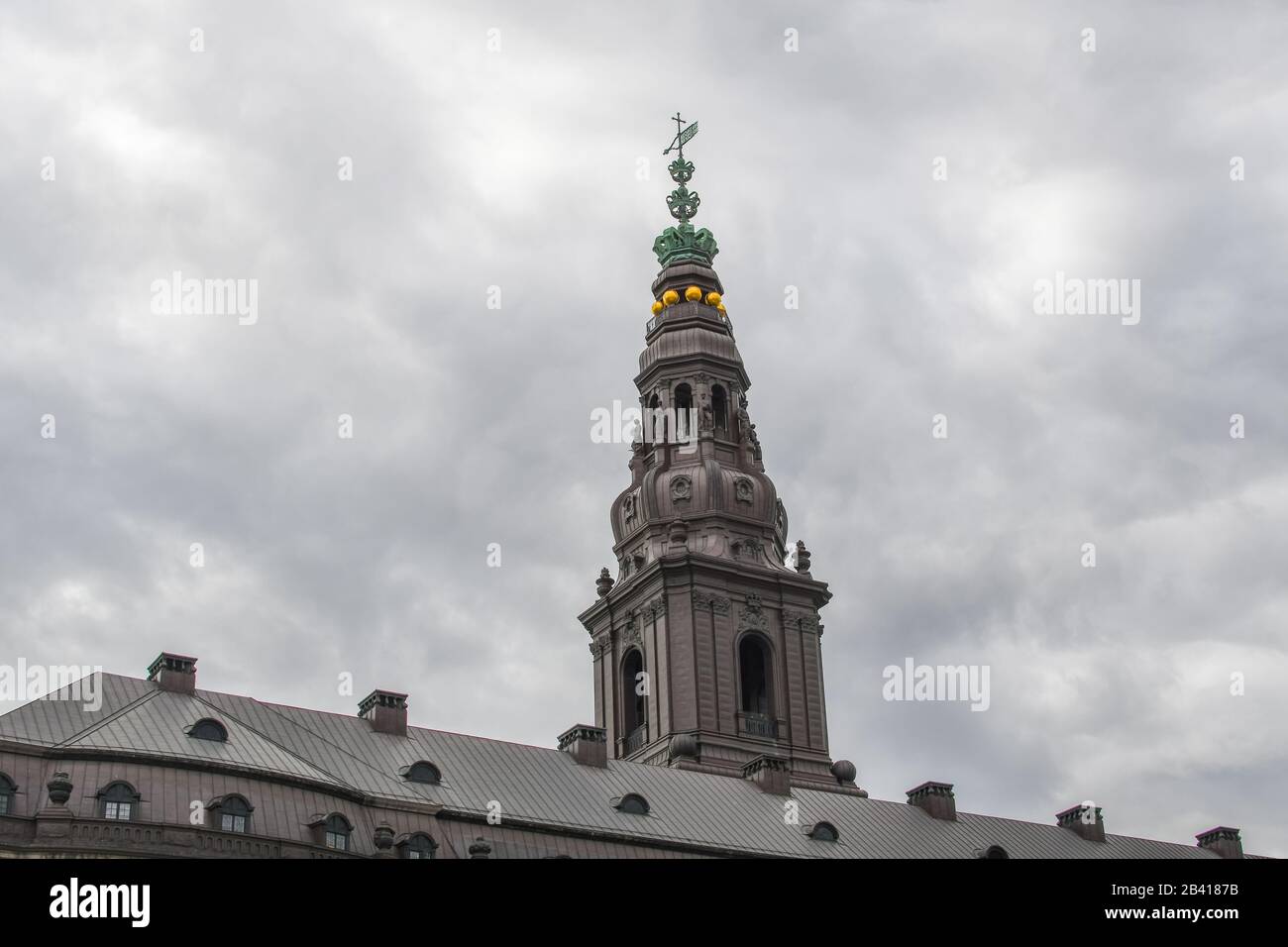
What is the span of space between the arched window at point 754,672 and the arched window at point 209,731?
143 ft

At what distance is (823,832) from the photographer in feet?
301

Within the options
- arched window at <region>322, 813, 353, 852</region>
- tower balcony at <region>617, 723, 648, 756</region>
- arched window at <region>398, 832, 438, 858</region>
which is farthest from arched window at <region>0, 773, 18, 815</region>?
tower balcony at <region>617, 723, 648, 756</region>

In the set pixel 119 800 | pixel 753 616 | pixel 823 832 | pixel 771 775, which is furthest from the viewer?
pixel 753 616

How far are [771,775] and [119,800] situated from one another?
132 feet

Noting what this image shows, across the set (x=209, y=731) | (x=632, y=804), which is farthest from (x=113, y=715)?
(x=632, y=804)

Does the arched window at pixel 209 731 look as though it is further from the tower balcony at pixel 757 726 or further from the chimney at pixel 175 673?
the tower balcony at pixel 757 726

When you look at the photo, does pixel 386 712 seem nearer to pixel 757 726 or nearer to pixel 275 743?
pixel 275 743

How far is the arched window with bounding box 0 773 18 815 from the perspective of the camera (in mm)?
65062

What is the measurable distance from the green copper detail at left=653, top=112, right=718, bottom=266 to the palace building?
206mm
